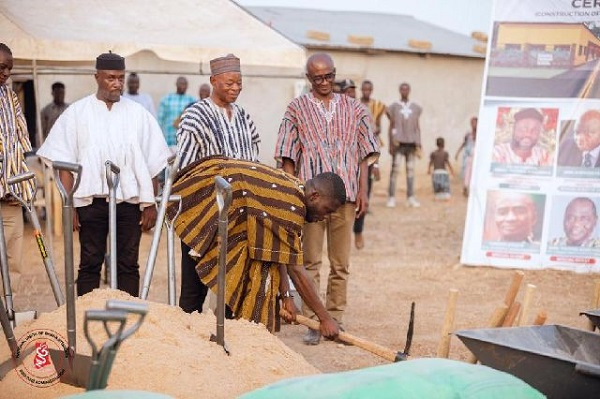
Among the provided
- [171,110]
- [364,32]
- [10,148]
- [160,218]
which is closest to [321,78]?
[160,218]

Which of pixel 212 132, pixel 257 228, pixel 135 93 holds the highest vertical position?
pixel 212 132

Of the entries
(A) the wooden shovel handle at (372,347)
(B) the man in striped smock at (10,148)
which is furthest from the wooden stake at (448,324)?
(B) the man in striped smock at (10,148)

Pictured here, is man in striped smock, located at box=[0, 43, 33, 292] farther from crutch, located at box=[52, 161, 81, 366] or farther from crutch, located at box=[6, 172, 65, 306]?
crutch, located at box=[52, 161, 81, 366]

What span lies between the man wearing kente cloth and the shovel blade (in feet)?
4.04

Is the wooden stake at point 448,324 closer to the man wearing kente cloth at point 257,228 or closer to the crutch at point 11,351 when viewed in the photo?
the man wearing kente cloth at point 257,228

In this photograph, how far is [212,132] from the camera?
18.7 feet

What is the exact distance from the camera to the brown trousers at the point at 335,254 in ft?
21.6

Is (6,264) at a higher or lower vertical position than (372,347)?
higher

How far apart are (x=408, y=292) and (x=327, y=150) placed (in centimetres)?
249

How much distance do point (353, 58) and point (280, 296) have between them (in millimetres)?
14886

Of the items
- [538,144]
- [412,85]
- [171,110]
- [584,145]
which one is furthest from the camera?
[412,85]

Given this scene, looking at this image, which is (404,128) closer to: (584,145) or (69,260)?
(584,145)

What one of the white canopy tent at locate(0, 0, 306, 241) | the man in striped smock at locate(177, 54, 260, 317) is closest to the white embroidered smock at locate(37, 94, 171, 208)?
the man in striped smock at locate(177, 54, 260, 317)

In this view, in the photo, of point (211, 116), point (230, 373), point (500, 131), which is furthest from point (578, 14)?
point (230, 373)
